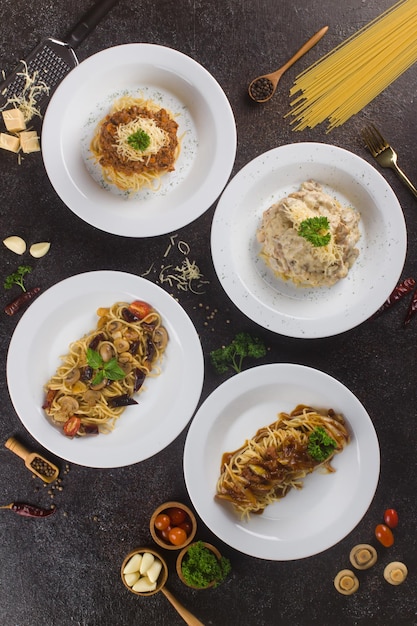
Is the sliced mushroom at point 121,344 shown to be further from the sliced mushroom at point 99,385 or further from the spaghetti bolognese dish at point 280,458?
the spaghetti bolognese dish at point 280,458

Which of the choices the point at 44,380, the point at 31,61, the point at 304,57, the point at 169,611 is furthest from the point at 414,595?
the point at 31,61

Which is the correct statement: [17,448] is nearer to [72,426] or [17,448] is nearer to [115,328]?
[72,426]

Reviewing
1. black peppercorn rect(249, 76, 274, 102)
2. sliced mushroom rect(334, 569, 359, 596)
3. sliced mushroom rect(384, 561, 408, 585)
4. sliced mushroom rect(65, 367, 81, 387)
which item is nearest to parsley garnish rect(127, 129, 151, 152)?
black peppercorn rect(249, 76, 274, 102)

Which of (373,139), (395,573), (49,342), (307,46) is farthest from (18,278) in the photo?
(395,573)

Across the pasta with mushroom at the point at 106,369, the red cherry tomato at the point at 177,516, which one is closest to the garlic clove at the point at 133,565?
the red cherry tomato at the point at 177,516

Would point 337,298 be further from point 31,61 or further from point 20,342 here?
point 31,61
